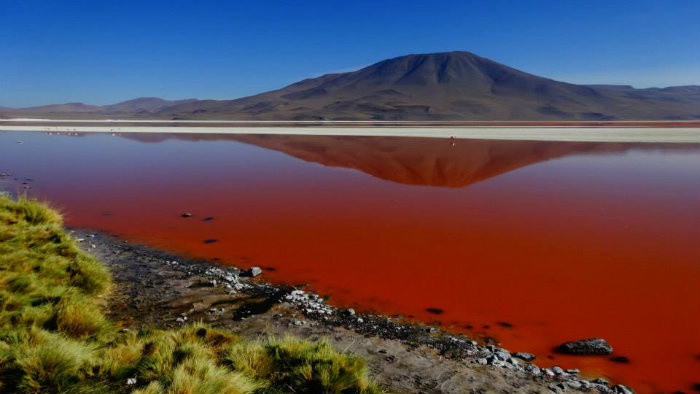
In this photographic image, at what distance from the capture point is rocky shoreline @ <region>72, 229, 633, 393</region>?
4.23 m

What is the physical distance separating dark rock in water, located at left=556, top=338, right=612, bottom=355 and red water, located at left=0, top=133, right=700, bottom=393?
Answer: 109mm

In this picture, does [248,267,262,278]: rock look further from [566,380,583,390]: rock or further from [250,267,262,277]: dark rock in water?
[566,380,583,390]: rock

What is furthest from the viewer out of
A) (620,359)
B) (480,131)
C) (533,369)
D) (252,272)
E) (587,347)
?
(480,131)

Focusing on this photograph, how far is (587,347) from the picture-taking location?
487cm

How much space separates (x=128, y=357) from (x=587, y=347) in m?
5.17

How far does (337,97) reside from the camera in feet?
623

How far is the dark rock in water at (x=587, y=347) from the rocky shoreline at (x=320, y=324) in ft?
1.55

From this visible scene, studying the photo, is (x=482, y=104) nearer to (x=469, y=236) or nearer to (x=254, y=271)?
(x=469, y=236)

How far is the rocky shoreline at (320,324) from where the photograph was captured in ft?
13.9

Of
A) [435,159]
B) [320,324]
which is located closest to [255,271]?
[320,324]

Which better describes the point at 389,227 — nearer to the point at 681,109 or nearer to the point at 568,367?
the point at 568,367

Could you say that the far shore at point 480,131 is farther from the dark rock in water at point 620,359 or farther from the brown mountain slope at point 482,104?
the brown mountain slope at point 482,104

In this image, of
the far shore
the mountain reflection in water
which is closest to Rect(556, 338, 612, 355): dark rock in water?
the mountain reflection in water

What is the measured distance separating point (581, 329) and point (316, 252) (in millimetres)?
4894
